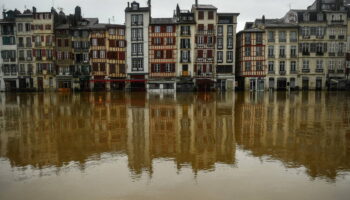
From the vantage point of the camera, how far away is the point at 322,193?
7.25 m

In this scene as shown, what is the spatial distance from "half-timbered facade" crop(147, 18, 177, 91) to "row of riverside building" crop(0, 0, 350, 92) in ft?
0.57

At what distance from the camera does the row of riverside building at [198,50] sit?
54125 mm

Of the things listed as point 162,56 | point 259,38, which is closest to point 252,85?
point 259,38

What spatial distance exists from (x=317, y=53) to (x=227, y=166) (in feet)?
173

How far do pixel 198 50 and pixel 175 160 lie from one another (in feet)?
151

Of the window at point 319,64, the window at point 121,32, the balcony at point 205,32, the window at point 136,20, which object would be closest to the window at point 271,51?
the window at point 319,64

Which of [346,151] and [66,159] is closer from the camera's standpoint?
[66,159]

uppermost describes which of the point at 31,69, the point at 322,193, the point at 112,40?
the point at 112,40

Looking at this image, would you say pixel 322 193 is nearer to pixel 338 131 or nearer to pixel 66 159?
pixel 66 159

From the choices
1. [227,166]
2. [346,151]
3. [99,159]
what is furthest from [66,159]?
[346,151]

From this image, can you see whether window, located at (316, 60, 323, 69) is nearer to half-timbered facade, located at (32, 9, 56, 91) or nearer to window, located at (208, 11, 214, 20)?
window, located at (208, 11, 214, 20)

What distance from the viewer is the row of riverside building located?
5412 cm

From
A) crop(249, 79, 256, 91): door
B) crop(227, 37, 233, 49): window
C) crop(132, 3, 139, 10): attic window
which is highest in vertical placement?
crop(132, 3, 139, 10): attic window

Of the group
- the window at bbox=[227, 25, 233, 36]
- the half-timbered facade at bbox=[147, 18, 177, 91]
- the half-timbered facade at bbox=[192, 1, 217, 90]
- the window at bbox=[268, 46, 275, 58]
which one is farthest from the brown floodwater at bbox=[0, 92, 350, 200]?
the window at bbox=[268, 46, 275, 58]
